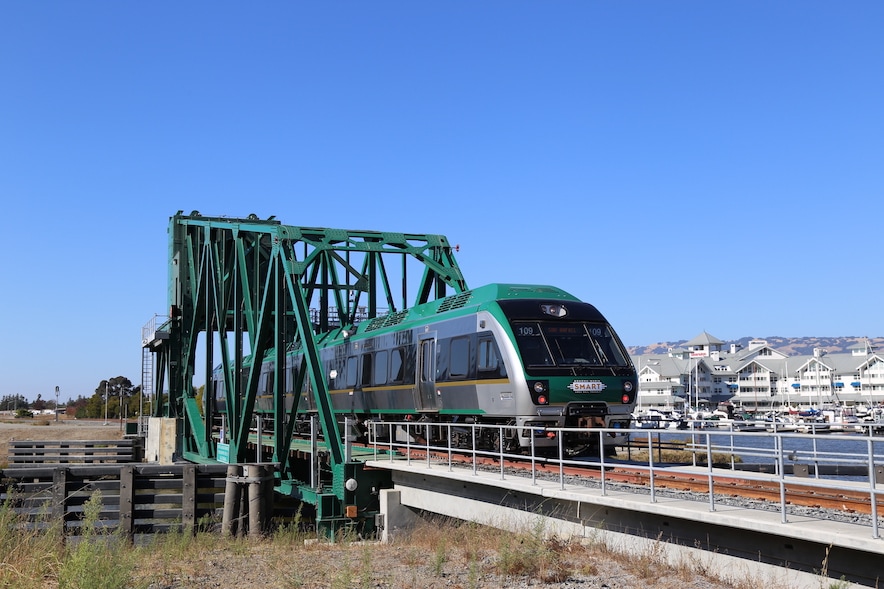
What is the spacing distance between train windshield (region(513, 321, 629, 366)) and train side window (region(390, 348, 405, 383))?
5.37 m

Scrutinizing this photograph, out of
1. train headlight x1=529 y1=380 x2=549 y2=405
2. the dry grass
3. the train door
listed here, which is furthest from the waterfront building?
the dry grass

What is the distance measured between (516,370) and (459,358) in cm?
244

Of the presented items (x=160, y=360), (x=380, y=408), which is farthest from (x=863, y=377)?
(x=380, y=408)

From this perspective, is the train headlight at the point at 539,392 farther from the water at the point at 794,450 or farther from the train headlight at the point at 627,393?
the water at the point at 794,450

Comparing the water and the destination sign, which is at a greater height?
the destination sign

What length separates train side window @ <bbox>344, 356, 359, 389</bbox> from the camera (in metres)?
26.3

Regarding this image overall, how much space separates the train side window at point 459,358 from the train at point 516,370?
0.08 feet

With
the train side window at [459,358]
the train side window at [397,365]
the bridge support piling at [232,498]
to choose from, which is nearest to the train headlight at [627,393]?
the train side window at [459,358]

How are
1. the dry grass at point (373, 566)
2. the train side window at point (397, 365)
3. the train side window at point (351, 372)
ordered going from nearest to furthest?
the dry grass at point (373, 566) < the train side window at point (397, 365) < the train side window at point (351, 372)

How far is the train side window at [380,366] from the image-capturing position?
2380cm

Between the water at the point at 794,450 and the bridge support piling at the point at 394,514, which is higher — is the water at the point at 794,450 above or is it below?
above

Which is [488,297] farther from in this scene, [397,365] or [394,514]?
[394,514]

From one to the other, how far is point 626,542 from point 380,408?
1266 centimetres

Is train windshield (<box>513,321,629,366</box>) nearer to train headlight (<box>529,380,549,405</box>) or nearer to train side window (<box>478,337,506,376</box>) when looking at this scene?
train headlight (<box>529,380,549,405</box>)
